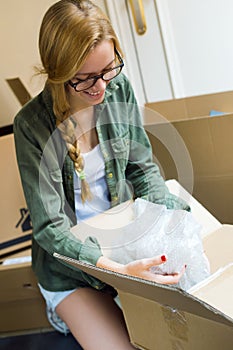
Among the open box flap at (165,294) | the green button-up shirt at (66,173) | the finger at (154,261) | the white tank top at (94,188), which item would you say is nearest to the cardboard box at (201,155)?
the green button-up shirt at (66,173)

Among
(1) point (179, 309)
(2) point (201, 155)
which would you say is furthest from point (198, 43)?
(1) point (179, 309)

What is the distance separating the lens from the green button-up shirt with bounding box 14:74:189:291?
1.09 metres

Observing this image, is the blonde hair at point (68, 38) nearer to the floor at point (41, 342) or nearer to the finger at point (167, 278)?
the finger at point (167, 278)

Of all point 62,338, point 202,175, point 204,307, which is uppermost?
point 204,307

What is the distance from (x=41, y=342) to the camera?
1.49 meters

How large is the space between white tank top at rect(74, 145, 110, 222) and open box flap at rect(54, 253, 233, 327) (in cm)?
36

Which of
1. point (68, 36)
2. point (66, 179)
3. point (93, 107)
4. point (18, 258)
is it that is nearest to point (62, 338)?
point (18, 258)

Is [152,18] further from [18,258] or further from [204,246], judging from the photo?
[204,246]

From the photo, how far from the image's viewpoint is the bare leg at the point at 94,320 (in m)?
1.07

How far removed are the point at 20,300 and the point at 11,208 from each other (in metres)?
0.28

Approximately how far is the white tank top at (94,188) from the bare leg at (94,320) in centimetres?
17

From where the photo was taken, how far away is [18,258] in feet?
5.07

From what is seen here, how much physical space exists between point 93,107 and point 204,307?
2.03 ft

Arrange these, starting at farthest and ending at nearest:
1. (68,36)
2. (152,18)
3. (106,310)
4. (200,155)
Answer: (152,18) → (200,155) → (106,310) → (68,36)
